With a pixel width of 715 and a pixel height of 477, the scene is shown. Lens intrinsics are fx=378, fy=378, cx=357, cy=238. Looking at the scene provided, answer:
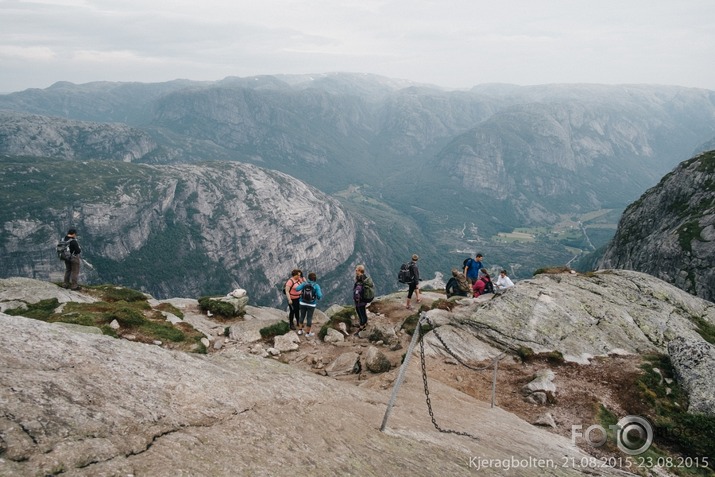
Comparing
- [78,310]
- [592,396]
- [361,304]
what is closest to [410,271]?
[361,304]

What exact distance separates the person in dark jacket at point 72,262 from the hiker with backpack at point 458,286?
31.7 m

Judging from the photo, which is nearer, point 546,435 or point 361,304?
point 546,435

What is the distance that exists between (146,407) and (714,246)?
9065cm

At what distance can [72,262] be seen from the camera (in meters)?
30.3

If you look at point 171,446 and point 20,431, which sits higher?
point 20,431

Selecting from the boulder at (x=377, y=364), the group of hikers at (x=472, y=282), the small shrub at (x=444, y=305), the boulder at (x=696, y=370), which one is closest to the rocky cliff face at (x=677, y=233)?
the group of hikers at (x=472, y=282)

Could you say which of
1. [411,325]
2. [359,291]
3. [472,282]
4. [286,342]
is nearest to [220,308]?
[286,342]

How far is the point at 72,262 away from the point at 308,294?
65.6 ft

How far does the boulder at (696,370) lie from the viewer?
19.4m

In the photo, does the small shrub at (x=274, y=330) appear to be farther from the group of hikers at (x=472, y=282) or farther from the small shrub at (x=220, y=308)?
the group of hikers at (x=472, y=282)

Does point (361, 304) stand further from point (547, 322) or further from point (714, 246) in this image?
point (714, 246)

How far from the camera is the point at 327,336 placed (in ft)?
87.7

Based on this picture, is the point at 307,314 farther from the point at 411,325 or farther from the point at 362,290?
the point at 411,325

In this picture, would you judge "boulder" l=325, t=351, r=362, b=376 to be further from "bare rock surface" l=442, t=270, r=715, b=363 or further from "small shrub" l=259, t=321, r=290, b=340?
"bare rock surface" l=442, t=270, r=715, b=363
